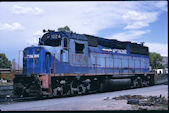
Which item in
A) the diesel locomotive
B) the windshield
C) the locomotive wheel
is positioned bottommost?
the locomotive wheel

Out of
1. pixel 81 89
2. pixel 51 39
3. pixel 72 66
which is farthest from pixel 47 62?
pixel 81 89

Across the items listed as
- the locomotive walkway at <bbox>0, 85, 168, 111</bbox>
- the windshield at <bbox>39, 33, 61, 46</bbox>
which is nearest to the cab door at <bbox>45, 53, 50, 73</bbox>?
the windshield at <bbox>39, 33, 61, 46</bbox>

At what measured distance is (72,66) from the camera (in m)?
14.4

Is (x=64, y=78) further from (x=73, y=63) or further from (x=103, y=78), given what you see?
(x=103, y=78)

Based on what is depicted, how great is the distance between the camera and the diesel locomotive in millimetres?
12935

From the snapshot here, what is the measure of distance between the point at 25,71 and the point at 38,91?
7.73 ft

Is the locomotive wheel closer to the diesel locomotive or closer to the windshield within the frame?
the diesel locomotive

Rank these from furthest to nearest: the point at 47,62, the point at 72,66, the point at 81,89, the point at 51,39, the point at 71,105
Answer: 1. the point at 81,89
2. the point at 51,39
3. the point at 72,66
4. the point at 47,62
5. the point at 71,105

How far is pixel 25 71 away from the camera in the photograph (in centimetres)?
1410

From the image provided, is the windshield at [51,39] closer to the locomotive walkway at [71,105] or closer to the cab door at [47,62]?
the cab door at [47,62]

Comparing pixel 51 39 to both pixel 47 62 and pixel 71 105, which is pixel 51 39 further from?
pixel 71 105

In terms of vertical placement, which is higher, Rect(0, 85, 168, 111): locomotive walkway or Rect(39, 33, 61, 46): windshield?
Rect(39, 33, 61, 46): windshield

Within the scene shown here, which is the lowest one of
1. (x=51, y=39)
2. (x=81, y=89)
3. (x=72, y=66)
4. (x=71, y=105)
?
(x=71, y=105)

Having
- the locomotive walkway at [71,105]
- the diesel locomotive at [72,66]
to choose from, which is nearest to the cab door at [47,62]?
the diesel locomotive at [72,66]
